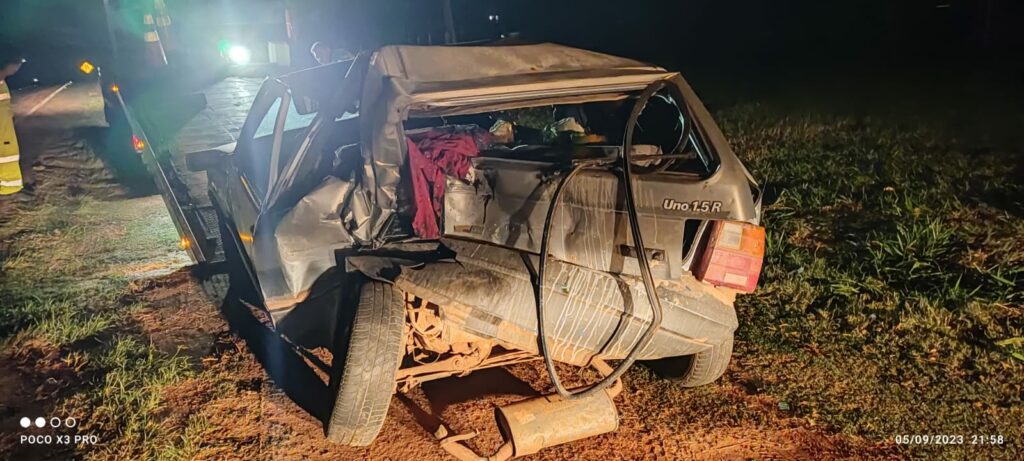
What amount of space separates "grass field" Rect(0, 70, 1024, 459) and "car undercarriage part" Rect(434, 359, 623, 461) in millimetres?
484

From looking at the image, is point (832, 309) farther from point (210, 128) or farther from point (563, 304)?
point (210, 128)

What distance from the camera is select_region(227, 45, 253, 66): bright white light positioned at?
13555 mm

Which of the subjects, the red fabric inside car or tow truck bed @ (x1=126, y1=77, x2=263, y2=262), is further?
tow truck bed @ (x1=126, y1=77, x2=263, y2=262)

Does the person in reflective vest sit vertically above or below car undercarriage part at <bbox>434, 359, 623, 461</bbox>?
above

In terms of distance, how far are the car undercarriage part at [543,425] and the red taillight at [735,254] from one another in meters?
0.70

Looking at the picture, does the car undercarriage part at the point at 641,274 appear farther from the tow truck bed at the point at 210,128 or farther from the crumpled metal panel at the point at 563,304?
the tow truck bed at the point at 210,128

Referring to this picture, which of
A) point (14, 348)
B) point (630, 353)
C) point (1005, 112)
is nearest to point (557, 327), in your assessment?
point (630, 353)

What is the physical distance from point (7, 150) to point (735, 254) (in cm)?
655

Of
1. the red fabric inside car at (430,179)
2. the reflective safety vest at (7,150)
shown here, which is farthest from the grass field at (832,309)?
the red fabric inside car at (430,179)

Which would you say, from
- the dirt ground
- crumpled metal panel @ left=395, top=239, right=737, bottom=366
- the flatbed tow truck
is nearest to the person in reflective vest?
the flatbed tow truck

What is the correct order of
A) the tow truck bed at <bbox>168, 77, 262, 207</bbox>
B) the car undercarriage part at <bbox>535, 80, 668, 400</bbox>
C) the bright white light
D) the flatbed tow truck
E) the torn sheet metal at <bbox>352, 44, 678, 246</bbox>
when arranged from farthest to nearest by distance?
the bright white light, the tow truck bed at <bbox>168, 77, 262, 207</bbox>, the flatbed tow truck, the torn sheet metal at <bbox>352, 44, 678, 246</bbox>, the car undercarriage part at <bbox>535, 80, 668, 400</bbox>

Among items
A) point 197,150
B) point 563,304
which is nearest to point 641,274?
point 563,304

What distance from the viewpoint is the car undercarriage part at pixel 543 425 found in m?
2.76

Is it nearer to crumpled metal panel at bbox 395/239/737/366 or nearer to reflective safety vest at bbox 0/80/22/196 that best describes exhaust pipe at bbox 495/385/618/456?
crumpled metal panel at bbox 395/239/737/366
